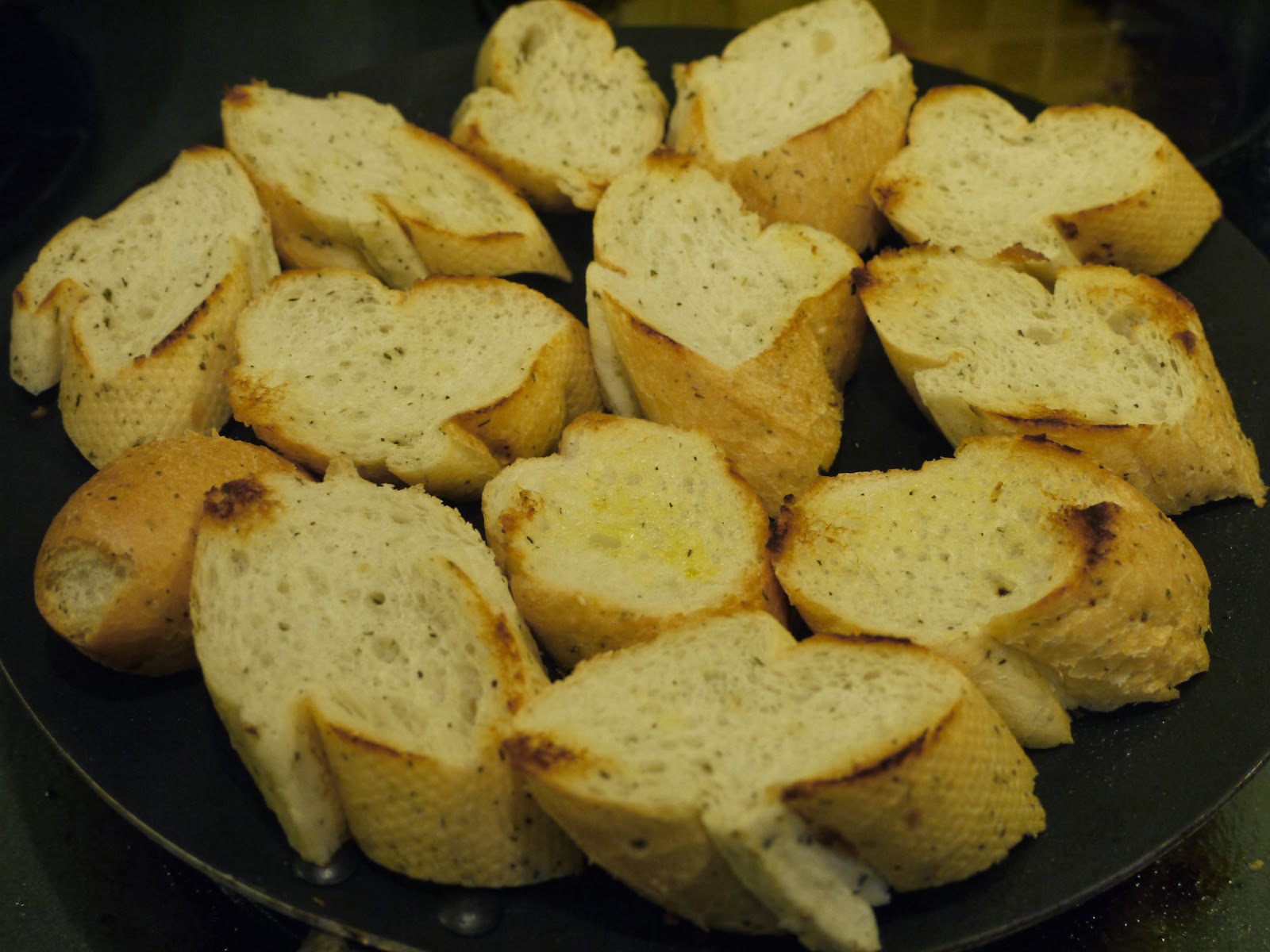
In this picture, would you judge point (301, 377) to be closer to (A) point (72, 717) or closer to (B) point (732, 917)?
(A) point (72, 717)

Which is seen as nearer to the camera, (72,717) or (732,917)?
(732,917)

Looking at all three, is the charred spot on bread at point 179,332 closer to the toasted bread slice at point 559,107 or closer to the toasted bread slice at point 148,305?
the toasted bread slice at point 148,305

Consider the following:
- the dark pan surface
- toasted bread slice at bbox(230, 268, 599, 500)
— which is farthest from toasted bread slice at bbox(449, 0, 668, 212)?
the dark pan surface

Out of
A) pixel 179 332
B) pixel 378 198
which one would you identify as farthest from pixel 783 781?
pixel 378 198


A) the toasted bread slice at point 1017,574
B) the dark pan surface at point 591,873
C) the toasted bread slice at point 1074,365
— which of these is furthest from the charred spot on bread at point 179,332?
the toasted bread slice at point 1074,365

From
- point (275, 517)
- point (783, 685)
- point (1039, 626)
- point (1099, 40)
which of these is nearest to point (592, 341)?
point (275, 517)

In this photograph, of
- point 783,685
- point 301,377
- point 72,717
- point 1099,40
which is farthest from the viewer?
point 1099,40

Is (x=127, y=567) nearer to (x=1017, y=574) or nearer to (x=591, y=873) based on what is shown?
(x=591, y=873)
